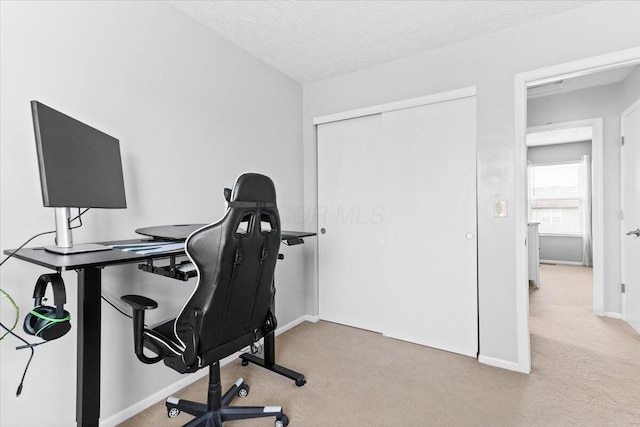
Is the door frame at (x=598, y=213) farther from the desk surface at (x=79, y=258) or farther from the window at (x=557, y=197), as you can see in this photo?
the desk surface at (x=79, y=258)

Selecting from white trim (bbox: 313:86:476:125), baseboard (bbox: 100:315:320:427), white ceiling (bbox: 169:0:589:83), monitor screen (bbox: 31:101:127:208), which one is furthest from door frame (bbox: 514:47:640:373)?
monitor screen (bbox: 31:101:127:208)

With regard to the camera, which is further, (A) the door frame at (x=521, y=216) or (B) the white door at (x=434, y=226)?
(B) the white door at (x=434, y=226)

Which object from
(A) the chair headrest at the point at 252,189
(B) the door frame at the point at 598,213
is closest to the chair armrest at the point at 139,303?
(A) the chair headrest at the point at 252,189

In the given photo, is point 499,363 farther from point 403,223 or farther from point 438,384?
point 403,223

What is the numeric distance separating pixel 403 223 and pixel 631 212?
2269 mm

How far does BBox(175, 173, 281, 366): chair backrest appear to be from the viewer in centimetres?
131

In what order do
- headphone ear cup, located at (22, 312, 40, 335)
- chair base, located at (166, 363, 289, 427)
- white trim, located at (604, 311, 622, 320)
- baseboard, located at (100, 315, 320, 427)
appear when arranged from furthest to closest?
white trim, located at (604, 311, 622, 320) → baseboard, located at (100, 315, 320, 427) → chair base, located at (166, 363, 289, 427) → headphone ear cup, located at (22, 312, 40, 335)

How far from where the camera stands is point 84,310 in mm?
1212

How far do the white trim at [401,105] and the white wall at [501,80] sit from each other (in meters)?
0.06

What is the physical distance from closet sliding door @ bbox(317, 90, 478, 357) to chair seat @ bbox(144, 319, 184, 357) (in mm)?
2018

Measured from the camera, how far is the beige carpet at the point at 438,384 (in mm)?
1809

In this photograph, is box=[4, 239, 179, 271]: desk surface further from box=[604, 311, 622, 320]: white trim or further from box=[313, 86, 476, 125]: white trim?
box=[604, 311, 622, 320]: white trim

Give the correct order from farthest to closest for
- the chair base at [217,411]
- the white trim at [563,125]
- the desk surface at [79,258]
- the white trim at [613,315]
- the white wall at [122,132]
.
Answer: the white trim at [563,125] → the white trim at [613,315] → the chair base at [217,411] → the white wall at [122,132] → the desk surface at [79,258]

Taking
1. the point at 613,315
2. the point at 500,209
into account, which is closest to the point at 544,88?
the point at 500,209
